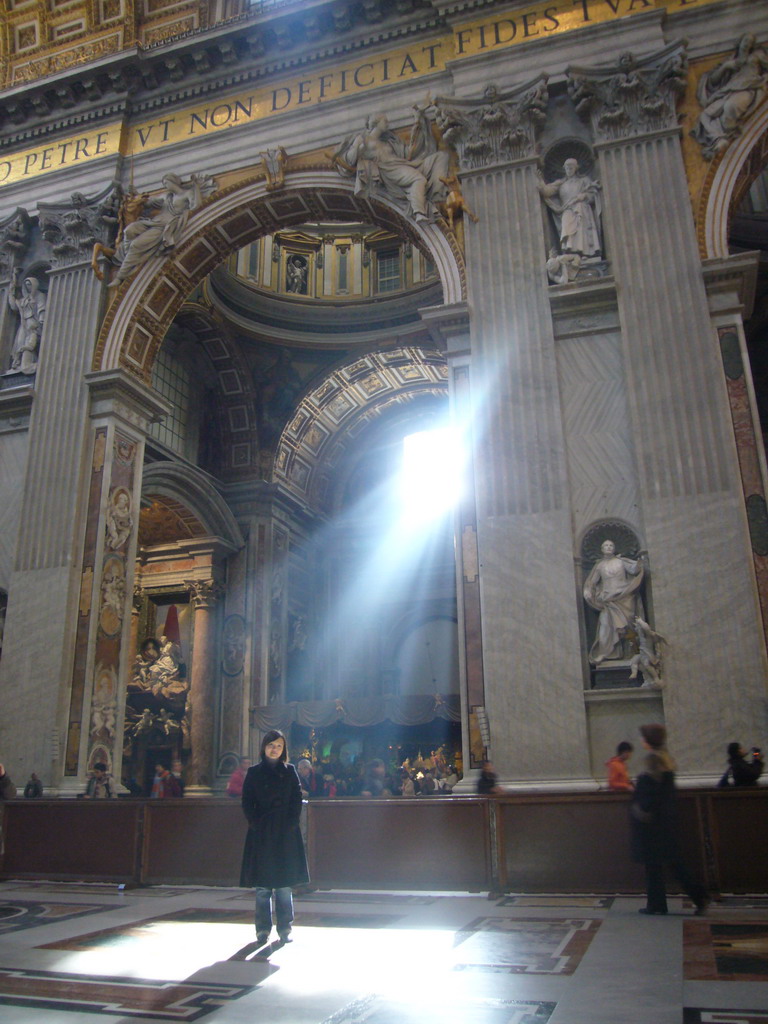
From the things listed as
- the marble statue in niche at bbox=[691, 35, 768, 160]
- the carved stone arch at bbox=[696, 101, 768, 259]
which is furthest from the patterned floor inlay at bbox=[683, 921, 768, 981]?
the marble statue in niche at bbox=[691, 35, 768, 160]

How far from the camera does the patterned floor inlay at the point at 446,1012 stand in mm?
3125

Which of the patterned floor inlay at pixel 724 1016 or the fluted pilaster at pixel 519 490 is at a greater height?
the fluted pilaster at pixel 519 490

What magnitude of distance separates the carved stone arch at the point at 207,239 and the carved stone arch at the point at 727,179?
391 cm

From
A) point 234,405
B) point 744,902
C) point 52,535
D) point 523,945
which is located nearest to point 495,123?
point 52,535

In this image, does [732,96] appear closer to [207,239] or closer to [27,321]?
[207,239]

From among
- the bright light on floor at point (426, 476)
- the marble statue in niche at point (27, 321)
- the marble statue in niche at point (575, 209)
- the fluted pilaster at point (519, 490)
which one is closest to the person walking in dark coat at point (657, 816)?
the fluted pilaster at point (519, 490)

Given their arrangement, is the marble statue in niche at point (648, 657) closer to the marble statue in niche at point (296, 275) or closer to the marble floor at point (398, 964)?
the marble floor at point (398, 964)

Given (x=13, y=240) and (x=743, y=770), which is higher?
(x=13, y=240)

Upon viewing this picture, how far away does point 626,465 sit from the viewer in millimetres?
9477

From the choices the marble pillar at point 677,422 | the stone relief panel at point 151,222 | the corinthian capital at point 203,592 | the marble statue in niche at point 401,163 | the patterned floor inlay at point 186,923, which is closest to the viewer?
the patterned floor inlay at point 186,923

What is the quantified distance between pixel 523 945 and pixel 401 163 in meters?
9.66

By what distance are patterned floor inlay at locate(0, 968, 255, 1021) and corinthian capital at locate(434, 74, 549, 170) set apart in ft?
31.9

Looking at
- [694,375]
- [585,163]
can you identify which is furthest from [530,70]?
[694,375]

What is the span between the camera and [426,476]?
21.3 meters
